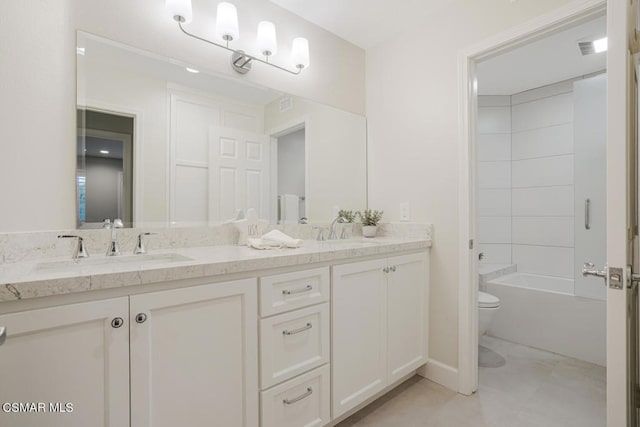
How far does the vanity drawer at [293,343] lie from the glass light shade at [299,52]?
1491 mm

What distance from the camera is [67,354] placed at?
0.81 m

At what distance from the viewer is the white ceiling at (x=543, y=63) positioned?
2.28 metres

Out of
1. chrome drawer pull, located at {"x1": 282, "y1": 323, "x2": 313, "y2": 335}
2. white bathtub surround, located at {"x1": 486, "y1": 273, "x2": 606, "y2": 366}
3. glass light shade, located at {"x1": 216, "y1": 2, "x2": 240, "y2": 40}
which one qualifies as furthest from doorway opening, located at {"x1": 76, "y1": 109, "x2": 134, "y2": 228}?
white bathtub surround, located at {"x1": 486, "y1": 273, "x2": 606, "y2": 366}

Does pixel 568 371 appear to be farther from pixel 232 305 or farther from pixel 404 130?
pixel 232 305

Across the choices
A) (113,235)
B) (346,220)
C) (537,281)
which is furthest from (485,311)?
(113,235)

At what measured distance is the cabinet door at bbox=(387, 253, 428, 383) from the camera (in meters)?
1.72

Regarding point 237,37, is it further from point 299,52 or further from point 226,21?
point 299,52

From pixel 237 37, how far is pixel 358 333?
1.68 m

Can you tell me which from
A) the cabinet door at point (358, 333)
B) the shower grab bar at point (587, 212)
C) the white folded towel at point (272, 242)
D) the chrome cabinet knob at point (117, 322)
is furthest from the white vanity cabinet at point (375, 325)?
the shower grab bar at point (587, 212)

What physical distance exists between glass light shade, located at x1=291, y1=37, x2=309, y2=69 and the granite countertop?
4.08 ft

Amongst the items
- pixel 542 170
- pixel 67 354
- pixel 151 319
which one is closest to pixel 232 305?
pixel 151 319

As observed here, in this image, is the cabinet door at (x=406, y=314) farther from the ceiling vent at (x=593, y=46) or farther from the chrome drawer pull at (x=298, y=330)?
the ceiling vent at (x=593, y=46)

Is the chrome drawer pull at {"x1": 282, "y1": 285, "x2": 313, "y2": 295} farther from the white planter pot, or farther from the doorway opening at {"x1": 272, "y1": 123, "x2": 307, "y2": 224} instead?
the white planter pot

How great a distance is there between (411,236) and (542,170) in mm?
2155
